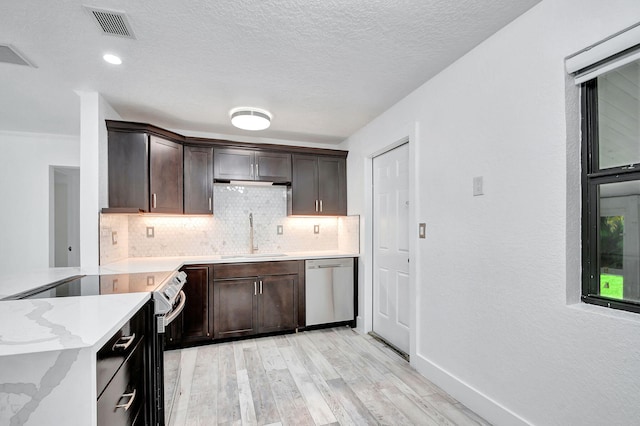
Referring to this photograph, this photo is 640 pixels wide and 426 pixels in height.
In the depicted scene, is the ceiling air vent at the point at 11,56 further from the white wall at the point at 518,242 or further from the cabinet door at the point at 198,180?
the white wall at the point at 518,242

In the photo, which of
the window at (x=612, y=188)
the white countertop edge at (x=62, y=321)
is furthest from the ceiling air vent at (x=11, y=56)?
the window at (x=612, y=188)

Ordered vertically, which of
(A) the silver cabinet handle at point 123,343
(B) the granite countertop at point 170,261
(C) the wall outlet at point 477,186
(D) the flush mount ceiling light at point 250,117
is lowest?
(A) the silver cabinet handle at point 123,343

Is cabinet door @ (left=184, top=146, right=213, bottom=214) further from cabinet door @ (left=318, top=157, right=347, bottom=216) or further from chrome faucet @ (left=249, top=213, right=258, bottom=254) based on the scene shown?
cabinet door @ (left=318, top=157, right=347, bottom=216)

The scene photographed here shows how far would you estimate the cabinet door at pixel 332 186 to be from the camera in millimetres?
3998

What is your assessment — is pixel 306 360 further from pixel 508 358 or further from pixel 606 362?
pixel 606 362

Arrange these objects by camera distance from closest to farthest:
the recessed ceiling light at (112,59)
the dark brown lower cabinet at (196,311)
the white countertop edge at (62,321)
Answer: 1. the white countertop edge at (62,321)
2. the recessed ceiling light at (112,59)
3. the dark brown lower cabinet at (196,311)

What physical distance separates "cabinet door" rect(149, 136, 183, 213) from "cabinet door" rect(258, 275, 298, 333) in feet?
4.16

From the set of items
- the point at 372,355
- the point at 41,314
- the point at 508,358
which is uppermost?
the point at 41,314

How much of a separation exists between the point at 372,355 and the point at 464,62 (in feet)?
8.43

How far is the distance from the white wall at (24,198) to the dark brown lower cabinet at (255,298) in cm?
266

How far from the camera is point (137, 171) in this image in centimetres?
299

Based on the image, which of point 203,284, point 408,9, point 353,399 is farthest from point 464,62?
point 203,284

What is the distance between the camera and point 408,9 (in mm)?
1632

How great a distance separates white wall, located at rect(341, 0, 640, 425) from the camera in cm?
136
